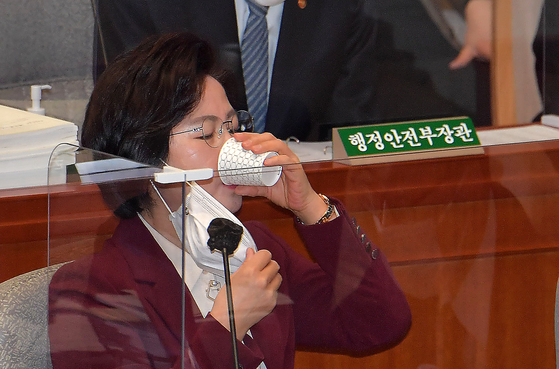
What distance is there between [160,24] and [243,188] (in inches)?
53.9

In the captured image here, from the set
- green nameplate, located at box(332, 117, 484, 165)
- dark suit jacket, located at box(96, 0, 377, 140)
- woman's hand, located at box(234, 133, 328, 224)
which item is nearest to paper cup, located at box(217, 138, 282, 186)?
woman's hand, located at box(234, 133, 328, 224)

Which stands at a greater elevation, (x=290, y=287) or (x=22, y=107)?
(x=22, y=107)

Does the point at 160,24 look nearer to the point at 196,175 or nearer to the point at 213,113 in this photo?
the point at 213,113

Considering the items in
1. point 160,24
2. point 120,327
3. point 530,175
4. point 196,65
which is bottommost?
point 120,327

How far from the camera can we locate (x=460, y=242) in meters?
0.83

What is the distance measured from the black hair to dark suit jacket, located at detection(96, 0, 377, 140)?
843 millimetres

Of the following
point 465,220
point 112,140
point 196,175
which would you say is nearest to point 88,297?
point 196,175

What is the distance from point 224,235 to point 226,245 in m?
0.01

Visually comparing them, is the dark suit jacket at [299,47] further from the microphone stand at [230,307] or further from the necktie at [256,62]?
the microphone stand at [230,307]

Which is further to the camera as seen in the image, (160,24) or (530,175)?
(160,24)

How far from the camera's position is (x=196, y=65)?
107 cm

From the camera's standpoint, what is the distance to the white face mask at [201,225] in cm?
71

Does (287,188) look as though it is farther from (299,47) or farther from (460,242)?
(299,47)

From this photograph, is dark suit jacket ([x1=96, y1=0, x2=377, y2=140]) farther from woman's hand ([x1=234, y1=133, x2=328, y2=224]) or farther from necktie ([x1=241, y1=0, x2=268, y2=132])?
woman's hand ([x1=234, y1=133, x2=328, y2=224])
